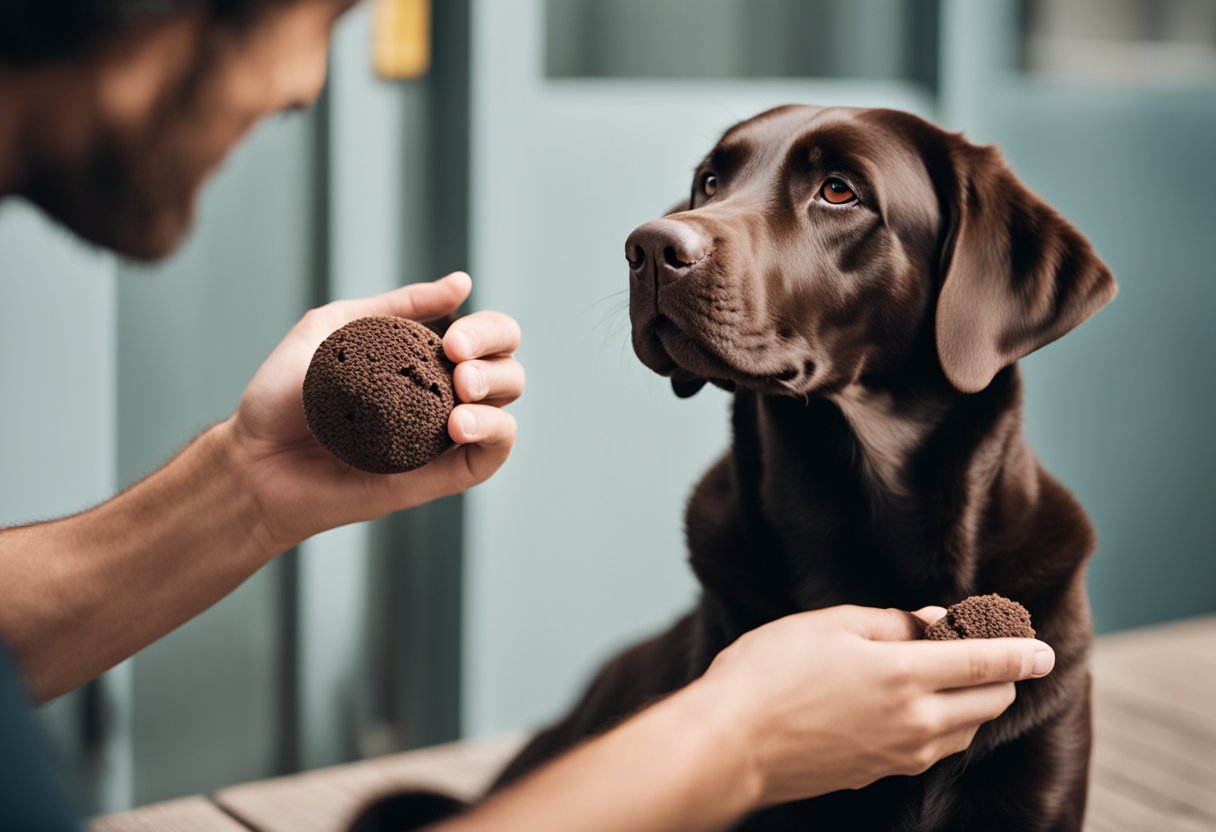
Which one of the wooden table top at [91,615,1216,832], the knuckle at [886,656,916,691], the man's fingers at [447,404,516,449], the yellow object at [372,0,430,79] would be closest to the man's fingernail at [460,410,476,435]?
the man's fingers at [447,404,516,449]

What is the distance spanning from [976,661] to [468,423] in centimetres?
51

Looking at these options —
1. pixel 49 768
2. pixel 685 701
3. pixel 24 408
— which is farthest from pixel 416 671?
pixel 49 768

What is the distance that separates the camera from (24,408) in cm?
227

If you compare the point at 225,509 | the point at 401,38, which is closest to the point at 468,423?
the point at 225,509

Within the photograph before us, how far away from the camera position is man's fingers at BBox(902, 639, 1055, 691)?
43.0 inches

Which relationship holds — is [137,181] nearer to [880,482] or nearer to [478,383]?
[478,383]

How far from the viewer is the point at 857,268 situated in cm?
150

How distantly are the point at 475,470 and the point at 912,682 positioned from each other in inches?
21.6

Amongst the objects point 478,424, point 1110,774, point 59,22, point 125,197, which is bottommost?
point 1110,774

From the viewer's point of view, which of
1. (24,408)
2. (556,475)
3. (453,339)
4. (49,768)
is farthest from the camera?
(556,475)

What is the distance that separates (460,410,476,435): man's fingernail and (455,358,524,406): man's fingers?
0.02 metres

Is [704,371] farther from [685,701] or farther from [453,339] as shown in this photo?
[685,701]

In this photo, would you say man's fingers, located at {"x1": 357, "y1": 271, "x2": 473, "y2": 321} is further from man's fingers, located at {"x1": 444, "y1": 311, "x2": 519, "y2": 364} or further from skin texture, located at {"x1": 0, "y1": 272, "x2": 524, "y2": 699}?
man's fingers, located at {"x1": 444, "y1": 311, "x2": 519, "y2": 364}

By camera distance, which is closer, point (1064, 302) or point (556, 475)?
point (1064, 302)
